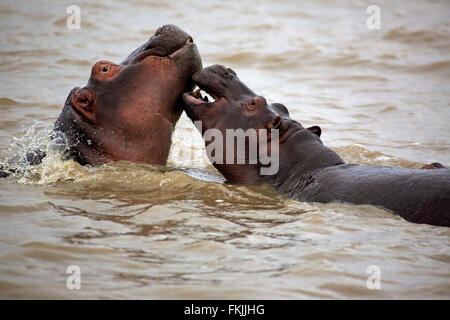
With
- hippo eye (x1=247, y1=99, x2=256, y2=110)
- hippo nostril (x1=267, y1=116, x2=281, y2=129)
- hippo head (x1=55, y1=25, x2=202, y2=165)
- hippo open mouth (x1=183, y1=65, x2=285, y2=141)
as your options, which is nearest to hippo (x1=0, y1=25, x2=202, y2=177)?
hippo head (x1=55, y1=25, x2=202, y2=165)

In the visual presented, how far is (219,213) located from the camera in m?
7.75

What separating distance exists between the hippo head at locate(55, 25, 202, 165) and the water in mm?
243

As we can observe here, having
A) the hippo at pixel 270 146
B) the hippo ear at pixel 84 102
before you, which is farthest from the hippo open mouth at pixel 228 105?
the hippo ear at pixel 84 102

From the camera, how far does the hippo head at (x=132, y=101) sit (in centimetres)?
858

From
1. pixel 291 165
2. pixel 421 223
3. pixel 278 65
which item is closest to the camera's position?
pixel 421 223

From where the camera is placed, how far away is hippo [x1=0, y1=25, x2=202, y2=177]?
858 centimetres

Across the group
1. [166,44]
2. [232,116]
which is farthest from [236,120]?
[166,44]

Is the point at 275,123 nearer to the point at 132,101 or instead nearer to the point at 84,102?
the point at 132,101

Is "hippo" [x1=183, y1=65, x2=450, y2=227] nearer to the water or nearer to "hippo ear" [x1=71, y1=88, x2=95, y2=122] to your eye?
the water

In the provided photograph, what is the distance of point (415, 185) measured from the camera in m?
7.42

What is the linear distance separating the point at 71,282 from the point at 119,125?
10.3 feet
